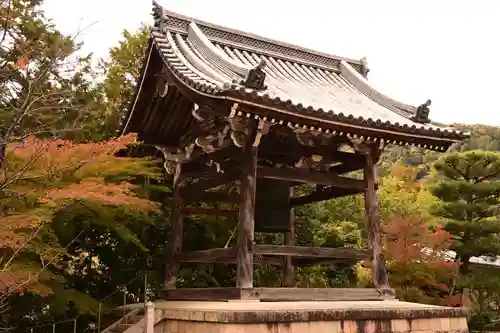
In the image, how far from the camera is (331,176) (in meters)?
9.10

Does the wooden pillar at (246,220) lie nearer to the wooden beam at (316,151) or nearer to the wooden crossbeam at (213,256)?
the wooden crossbeam at (213,256)

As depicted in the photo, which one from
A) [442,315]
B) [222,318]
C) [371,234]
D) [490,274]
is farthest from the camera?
[490,274]

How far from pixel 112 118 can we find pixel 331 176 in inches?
245

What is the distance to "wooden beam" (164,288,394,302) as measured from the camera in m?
7.55

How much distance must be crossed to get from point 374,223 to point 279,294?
2385mm

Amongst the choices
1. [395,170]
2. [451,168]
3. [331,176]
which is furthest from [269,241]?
[395,170]

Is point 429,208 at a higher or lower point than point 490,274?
higher

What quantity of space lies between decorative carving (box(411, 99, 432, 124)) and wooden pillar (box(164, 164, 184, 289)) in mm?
4713

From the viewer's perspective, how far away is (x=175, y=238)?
33.0ft

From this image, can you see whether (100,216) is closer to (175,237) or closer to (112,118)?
(175,237)

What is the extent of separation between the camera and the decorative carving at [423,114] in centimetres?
959

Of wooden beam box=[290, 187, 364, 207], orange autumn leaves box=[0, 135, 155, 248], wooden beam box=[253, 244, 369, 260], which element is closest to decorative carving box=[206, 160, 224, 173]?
orange autumn leaves box=[0, 135, 155, 248]

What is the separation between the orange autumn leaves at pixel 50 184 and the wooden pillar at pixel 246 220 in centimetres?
155

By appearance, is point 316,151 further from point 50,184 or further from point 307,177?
point 50,184
